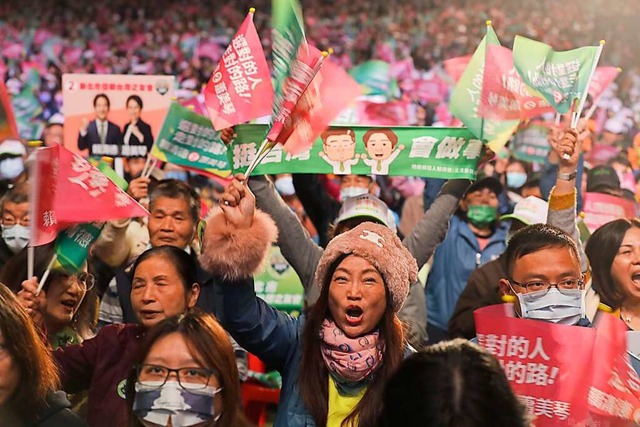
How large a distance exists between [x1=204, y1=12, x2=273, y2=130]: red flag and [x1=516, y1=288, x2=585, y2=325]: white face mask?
1403mm

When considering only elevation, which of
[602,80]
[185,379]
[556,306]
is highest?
[602,80]

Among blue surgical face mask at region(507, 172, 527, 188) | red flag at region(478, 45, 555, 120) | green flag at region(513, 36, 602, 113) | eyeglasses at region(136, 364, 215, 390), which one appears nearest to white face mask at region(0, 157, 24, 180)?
red flag at region(478, 45, 555, 120)

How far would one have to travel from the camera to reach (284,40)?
3686 millimetres

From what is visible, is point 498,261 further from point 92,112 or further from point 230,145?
point 92,112

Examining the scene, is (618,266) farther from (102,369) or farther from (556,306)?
(102,369)

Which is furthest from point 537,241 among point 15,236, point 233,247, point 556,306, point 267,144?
point 15,236

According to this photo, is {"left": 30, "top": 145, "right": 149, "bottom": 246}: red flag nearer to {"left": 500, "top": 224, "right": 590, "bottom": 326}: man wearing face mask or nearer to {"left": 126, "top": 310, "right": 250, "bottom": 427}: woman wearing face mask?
{"left": 126, "top": 310, "right": 250, "bottom": 427}: woman wearing face mask

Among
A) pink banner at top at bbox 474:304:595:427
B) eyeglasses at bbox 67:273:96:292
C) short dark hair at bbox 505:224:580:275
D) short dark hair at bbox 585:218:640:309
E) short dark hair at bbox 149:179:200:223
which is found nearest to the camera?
pink banner at top at bbox 474:304:595:427

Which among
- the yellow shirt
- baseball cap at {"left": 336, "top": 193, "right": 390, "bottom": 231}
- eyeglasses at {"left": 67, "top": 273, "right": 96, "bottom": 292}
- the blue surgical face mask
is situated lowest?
the yellow shirt

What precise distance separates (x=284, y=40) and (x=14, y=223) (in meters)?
1.76

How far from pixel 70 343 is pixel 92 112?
2.91m

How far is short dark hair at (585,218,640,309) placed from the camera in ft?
13.7

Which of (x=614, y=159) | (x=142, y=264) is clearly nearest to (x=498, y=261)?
(x=142, y=264)

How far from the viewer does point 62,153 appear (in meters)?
3.95
